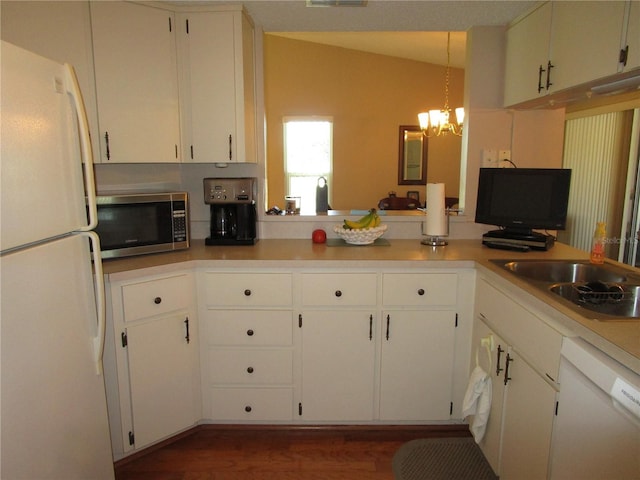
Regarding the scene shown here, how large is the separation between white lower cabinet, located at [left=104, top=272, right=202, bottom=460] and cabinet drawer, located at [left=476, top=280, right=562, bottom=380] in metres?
1.40

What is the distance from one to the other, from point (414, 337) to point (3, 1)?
Answer: 2400 mm

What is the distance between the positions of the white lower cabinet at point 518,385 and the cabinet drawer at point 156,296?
4.69ft

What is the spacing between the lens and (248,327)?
214 cm

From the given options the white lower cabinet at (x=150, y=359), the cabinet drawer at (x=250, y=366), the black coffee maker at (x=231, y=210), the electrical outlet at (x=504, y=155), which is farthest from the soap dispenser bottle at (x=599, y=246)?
the white lower cabinet at (x=150, y=359)

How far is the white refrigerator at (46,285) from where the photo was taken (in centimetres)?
103

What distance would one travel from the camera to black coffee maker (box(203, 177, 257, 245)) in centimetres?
232

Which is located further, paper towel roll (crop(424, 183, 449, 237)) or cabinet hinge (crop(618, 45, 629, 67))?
paper towel roll (crop(424, 183, 449, 237))

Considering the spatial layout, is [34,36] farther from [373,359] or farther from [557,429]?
[557,429]

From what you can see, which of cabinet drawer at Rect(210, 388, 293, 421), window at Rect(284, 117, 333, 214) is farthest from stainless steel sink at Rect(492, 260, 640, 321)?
window at Rect(284, 117, 333, 214)

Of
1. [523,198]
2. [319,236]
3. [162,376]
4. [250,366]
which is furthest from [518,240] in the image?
[162,376]

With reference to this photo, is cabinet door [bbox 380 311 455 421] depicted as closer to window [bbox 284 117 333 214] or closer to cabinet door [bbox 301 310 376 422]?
cabinet door [bbox 301 310 376 422]

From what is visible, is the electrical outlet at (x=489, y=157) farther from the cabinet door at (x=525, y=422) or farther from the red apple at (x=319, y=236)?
the cabinet door at (x=525, y=422)

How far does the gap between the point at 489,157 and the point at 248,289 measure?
166 cm

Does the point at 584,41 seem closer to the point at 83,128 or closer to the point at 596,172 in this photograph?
the point at 83,128
